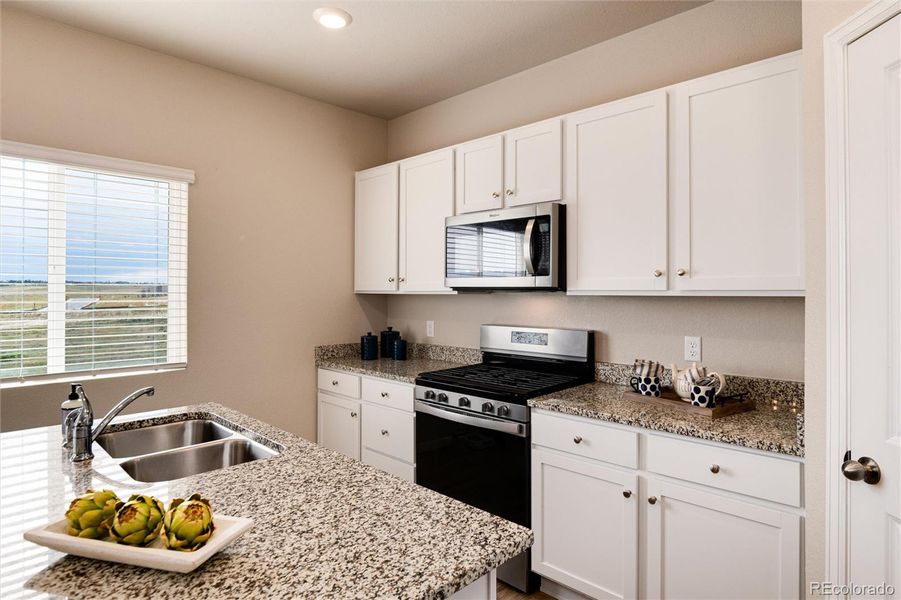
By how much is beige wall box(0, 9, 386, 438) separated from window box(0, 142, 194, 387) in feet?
0.29

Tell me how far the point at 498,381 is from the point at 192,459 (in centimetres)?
147

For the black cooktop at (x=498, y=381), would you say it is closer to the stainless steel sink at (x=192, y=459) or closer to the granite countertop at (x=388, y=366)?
the granite countertop at (x=388, y=366)

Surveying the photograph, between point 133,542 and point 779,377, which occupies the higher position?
point 779,377

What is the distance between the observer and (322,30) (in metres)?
2.69

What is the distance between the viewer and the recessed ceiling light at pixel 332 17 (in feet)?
8.15

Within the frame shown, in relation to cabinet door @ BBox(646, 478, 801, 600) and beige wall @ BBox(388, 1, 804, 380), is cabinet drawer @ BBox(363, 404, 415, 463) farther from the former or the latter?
cabinet door @ BBox(646, 478, 801, 600)

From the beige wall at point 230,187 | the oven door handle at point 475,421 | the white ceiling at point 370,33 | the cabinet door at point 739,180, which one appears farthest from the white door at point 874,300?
the beige wall at point 230,187

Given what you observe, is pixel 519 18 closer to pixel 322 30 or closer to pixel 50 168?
pixel 322 30

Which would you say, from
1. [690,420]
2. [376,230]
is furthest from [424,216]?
[690,420]

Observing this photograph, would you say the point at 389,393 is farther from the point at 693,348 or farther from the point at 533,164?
the point at 693,348

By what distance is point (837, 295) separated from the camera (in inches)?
56.4

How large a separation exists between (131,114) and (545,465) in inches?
111

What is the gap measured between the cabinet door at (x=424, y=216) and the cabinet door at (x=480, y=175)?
73 millimetres

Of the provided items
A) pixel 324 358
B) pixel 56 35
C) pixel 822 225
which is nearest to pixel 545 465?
pixel 822 225
